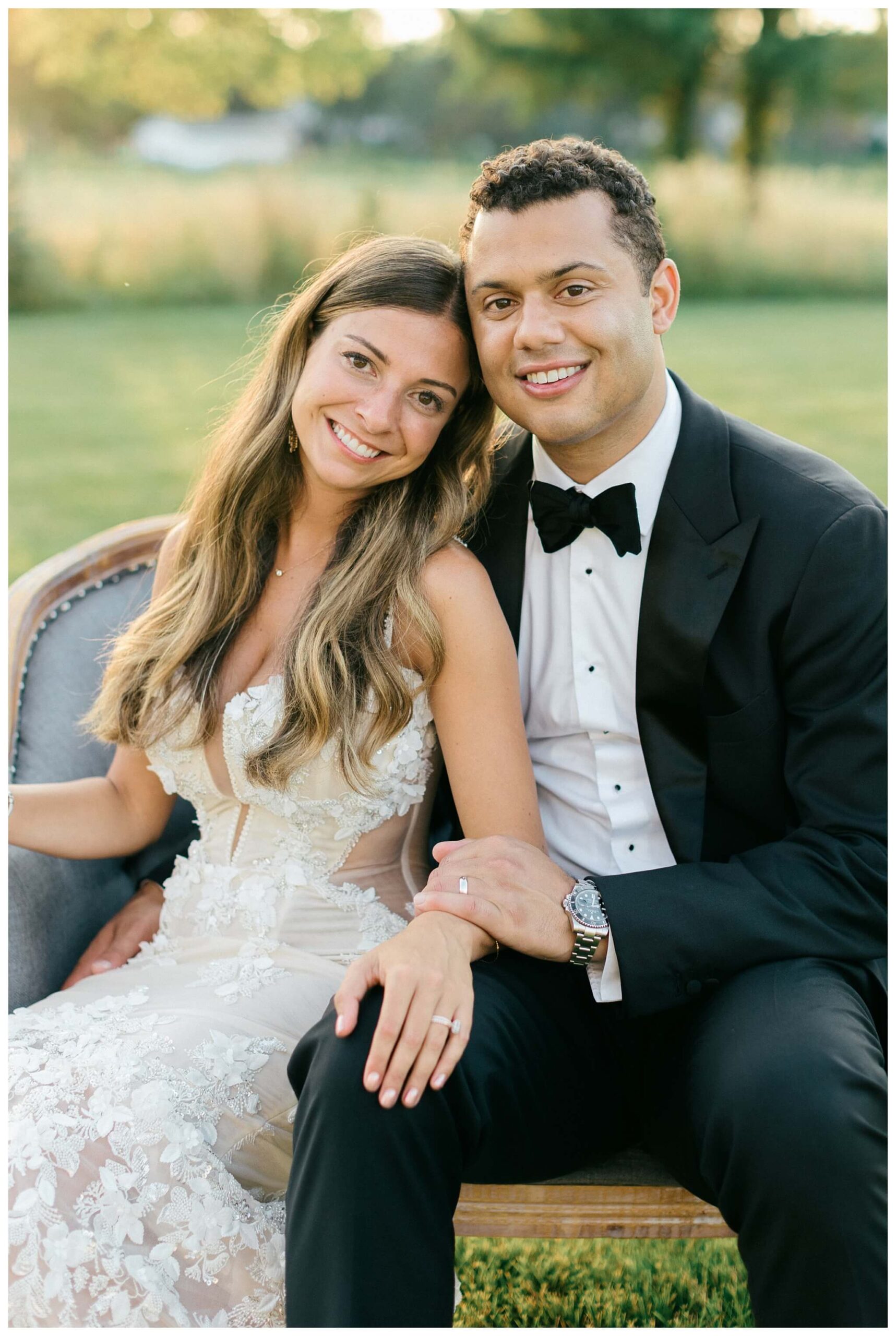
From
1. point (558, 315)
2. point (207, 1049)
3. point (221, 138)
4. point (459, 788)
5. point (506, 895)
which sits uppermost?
point (221, 138)

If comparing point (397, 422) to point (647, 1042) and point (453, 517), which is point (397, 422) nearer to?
point (453, 517)

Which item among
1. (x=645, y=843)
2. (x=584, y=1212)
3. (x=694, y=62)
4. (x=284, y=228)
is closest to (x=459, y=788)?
(x=645, y=843)

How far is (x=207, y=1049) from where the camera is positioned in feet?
6.65

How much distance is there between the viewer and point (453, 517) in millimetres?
2426

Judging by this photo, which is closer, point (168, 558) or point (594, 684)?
point (594, 684)

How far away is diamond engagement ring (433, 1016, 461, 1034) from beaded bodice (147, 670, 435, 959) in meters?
0.55

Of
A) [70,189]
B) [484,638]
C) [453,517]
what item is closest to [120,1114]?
[484,638]

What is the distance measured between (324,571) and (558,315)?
69 centimetres

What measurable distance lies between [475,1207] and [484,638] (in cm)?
99

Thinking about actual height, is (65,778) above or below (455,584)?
below

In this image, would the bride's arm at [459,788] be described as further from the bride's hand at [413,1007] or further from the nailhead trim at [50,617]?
the nailhead trim at [50,617]

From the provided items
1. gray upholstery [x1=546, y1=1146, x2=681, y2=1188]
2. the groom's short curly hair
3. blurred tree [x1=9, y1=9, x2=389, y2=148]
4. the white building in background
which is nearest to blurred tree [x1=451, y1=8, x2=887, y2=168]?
blurred tree [x1=9, y1=9, x2=389, y2=148]

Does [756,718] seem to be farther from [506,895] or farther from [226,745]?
[226,745]

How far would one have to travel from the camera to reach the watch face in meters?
2.03
